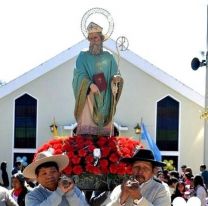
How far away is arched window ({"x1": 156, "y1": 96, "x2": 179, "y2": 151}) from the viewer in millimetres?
22062

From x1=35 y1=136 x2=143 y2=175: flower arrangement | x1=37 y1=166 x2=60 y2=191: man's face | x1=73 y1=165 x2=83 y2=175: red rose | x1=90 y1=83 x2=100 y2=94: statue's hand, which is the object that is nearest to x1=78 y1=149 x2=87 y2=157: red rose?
x1=35 y1=136 x2=143 y2=175: flower arrangement

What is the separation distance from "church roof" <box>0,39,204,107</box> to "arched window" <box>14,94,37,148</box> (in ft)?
2.03

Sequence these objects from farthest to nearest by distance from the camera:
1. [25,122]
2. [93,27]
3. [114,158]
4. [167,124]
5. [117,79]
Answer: [25,122] < [167,124] < [93,27] < [117,79] < [114,158]

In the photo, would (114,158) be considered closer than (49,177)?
No

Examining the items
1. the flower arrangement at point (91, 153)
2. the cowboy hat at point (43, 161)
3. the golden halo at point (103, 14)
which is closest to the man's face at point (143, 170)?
the cowboy hat at point (43, 161)

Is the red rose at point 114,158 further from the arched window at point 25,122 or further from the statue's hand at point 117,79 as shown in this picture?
the arched window at point 25,122

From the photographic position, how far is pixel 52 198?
14.6ft

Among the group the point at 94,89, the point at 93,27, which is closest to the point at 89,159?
the point at 94,89

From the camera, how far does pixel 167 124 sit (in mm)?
22234

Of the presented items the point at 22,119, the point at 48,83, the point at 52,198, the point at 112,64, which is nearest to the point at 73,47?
the point at 48,83

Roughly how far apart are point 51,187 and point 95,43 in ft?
11.8

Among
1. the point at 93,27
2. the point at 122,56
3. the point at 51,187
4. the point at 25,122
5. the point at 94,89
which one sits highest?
the point at 122,56

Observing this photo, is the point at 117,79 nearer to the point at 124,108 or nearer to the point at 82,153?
the point at 82,153

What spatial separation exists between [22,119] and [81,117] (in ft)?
48.4
